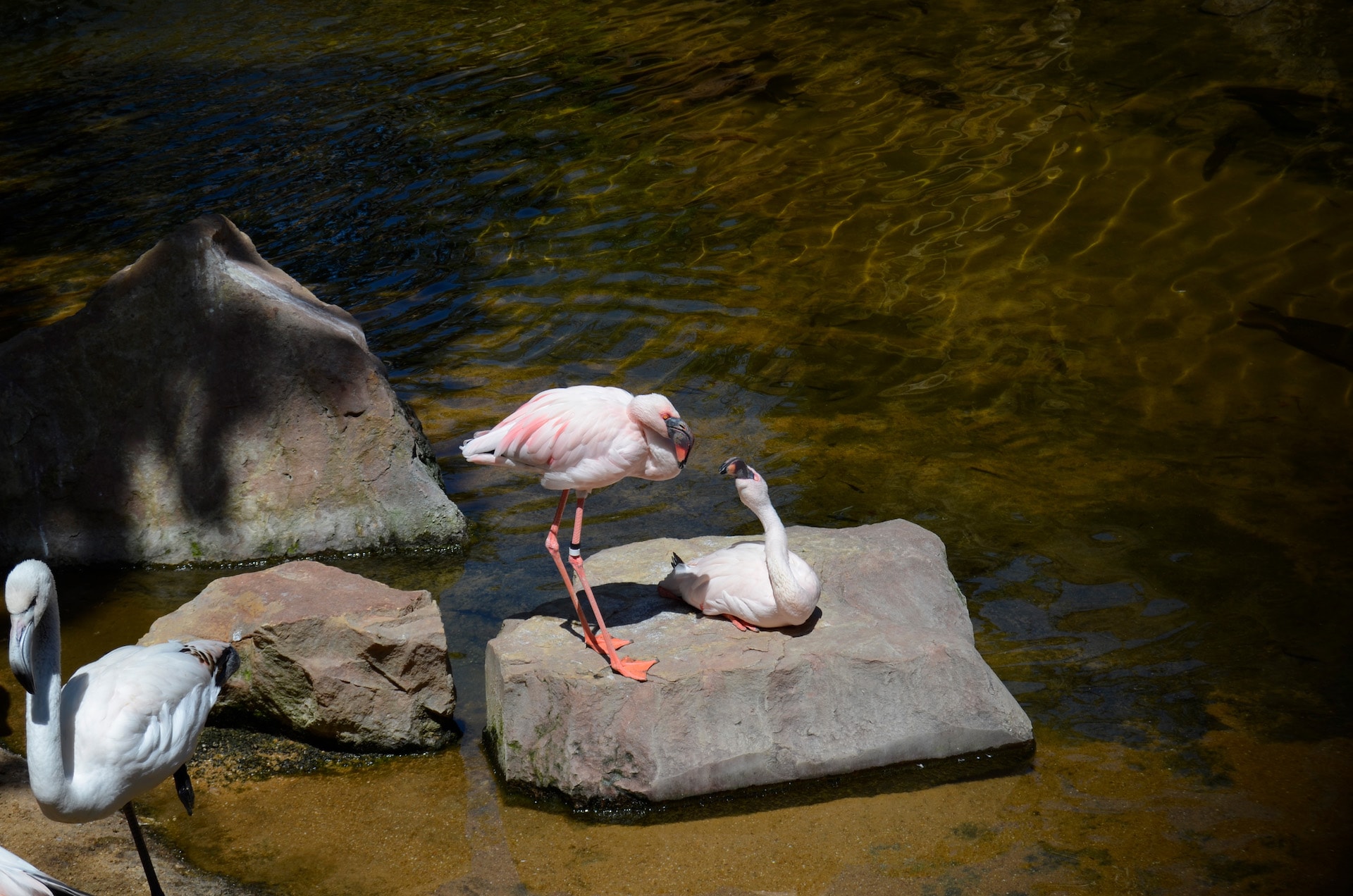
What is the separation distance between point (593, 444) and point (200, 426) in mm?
2304

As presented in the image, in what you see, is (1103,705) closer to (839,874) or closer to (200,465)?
→ (839,874)

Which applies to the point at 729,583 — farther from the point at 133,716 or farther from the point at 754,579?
the point at 133,716

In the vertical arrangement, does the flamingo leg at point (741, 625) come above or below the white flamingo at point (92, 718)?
below

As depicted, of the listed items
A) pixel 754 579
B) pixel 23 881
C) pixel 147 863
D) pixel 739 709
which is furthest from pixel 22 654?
pixel 754 579

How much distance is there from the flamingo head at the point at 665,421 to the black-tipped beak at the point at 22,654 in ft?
6.30

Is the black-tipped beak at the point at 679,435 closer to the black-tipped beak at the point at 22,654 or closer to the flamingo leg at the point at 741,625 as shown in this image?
the flamingo leg at the point at 741,625

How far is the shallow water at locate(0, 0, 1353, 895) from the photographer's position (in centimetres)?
379

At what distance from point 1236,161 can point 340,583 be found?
6.88 metres

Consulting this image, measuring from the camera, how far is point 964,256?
25.3ft

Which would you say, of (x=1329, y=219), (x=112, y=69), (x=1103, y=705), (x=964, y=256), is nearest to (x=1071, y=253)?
(x=964, y=256)

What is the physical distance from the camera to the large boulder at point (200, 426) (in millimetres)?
5281

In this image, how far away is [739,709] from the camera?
3.90 meters

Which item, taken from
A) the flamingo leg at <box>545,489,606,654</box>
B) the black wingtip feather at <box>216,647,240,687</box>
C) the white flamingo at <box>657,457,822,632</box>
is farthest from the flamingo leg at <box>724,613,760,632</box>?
the black wingtip feather at <box>216,647,240,687</box>

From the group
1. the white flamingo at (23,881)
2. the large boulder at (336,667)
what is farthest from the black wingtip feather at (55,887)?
the large boulder at (336,667)
